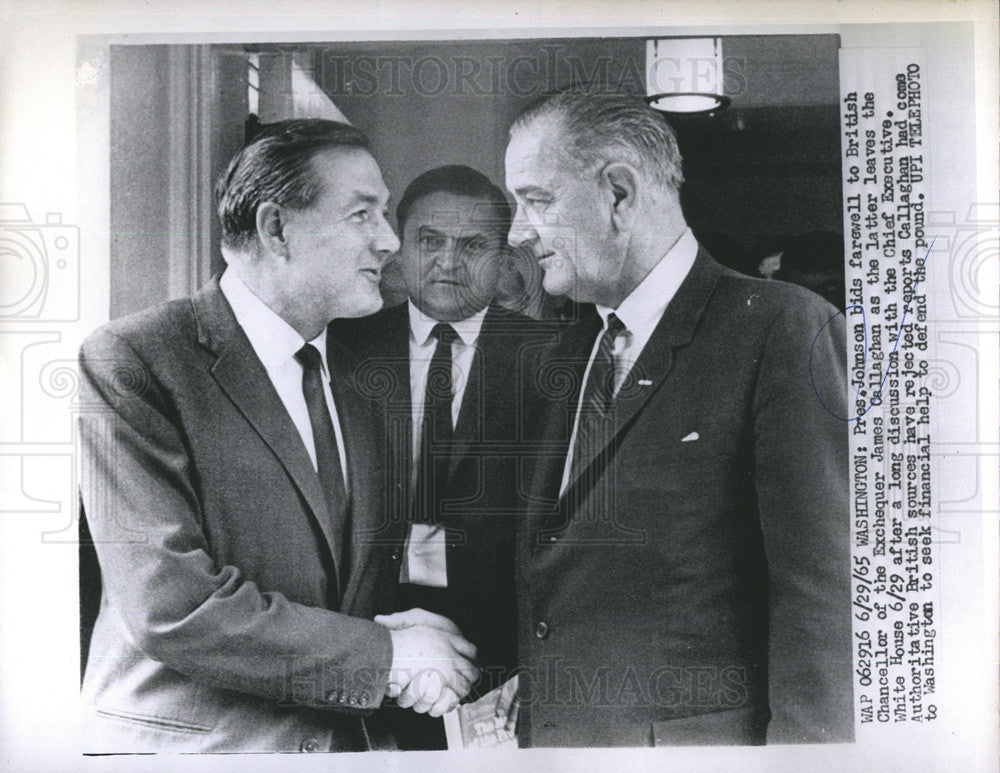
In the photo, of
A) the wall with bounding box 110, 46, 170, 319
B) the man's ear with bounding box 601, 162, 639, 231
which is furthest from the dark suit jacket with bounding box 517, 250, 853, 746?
the wall with bounding box 110, 46, 170, 319

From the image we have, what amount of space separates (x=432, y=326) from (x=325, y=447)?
0.43 m

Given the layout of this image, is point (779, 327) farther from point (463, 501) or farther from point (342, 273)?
point (342, 273)

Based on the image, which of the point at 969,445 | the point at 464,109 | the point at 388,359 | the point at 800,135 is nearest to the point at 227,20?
the point at 464,109

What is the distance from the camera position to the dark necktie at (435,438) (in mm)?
2434

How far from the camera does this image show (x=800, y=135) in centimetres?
249

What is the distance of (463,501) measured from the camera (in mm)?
2434

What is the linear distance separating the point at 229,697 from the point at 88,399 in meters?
0.89

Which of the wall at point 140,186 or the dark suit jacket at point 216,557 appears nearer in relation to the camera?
the dark suit jacket at point 216,557

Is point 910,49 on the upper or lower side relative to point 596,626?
upper

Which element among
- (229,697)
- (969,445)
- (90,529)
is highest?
(969,445)

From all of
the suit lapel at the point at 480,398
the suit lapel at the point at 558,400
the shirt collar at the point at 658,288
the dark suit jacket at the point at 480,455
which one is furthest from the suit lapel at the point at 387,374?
the shirt collar at the point at 658,288

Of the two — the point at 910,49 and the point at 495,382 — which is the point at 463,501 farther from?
the point at 910,49

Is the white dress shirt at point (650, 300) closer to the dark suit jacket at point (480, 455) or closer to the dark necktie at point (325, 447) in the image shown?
the dark suit jacket at point (480, 455)

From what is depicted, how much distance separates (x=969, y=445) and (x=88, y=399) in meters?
2.41
